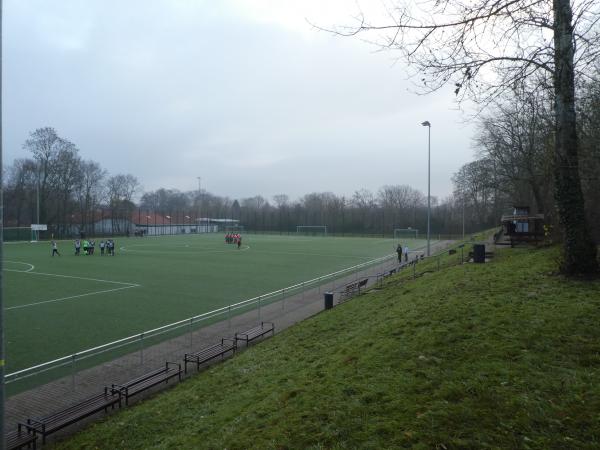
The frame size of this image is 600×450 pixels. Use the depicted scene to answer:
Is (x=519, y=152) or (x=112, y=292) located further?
(x=519, y=152)

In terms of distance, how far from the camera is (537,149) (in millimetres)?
23312

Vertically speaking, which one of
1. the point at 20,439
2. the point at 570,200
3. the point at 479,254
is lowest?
the point at 20,439

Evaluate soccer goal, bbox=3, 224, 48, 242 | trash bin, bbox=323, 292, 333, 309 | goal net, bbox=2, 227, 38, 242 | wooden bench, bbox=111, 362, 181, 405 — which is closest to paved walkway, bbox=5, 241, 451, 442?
wooden bench, bbox=111, 362, 181, 405

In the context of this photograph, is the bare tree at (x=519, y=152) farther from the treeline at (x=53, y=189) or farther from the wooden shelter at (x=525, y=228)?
the treeline at (x=53, y=189)

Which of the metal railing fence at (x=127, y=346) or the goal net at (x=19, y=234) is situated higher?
the goal net at (x=19, y=234)

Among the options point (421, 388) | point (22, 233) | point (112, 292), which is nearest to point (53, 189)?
point (22, 233)

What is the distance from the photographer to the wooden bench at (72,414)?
7.13 metres

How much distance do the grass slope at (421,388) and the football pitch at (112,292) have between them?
20.8 feet

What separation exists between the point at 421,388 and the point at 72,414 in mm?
6348

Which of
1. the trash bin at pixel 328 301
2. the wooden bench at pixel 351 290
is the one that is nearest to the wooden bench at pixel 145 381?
the trash bin at pixel 328 301

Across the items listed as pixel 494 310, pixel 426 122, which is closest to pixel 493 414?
pixel 494 310

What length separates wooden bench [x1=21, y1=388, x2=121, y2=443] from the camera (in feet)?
23.4

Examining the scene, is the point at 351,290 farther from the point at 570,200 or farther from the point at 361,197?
the point at 361,197

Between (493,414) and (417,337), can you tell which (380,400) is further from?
(417,337)
